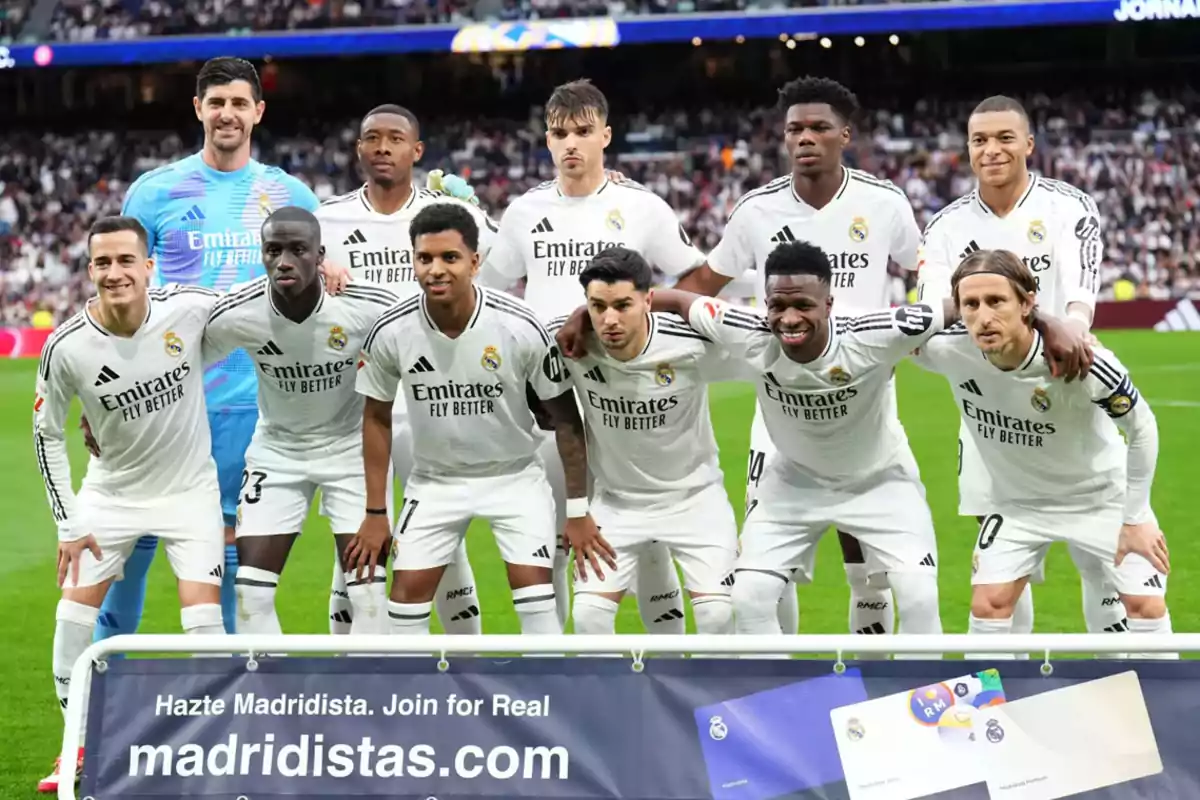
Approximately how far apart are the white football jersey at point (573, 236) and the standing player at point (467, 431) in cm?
73

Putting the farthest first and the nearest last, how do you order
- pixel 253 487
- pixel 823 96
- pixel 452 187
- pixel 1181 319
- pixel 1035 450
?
pixel 1181 319 < pixel 452 187 < pixel 823 96 < pixel 253 487 < pixel 1035 450

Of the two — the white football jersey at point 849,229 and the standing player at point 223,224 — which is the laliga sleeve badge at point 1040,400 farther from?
the standing player at point 223,224

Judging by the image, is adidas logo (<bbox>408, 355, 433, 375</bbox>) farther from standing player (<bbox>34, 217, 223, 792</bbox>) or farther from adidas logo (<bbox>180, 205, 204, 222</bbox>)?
adidas logo (<bbox>180, 205, 204, 222</bbox>)

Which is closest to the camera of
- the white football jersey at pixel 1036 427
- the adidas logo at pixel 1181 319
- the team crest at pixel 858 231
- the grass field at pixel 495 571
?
the white football jersey at pixel 1036 427

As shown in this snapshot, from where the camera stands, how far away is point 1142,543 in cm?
567

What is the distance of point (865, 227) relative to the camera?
22.0 feet

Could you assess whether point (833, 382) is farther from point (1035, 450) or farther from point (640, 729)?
point (640, 729)

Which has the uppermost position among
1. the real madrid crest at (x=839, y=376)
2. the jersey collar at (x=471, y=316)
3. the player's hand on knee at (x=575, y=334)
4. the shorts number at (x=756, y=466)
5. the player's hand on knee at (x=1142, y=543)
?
the jersey collar at (x=471, y=316)

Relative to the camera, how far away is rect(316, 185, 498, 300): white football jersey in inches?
274

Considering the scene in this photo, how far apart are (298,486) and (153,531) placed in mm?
630

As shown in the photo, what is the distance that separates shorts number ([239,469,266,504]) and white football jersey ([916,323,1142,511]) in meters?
2.80

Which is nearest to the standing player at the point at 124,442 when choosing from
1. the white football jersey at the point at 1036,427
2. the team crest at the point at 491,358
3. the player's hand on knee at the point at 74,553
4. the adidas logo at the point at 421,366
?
the player's hand on knee at the point at 74,553

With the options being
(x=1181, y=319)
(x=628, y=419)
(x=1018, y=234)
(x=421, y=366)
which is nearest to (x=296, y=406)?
(x=421, y=366)

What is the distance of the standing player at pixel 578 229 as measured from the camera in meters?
6.80
